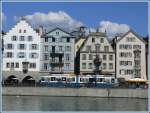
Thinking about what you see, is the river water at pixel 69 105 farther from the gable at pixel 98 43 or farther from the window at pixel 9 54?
the gable at pixel 98 43

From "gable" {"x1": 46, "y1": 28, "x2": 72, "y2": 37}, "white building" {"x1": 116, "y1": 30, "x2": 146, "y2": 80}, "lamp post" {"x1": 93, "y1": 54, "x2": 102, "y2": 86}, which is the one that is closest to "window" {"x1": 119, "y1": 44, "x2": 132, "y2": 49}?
"white building" {"x1": 116, "y1": 30, "x2": 146, "y2": 80}

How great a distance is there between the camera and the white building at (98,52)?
7344cm

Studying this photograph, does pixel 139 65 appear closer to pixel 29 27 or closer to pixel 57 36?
pixel 57 36

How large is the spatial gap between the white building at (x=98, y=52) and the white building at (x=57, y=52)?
6.67 ft

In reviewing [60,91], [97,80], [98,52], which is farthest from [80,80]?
[60,91]

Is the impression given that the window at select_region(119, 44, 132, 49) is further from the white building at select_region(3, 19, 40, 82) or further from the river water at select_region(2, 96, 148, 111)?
the river water at select_region(2, 96, 148, 111)

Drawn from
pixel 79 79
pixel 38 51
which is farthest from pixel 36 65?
pixel 79 79

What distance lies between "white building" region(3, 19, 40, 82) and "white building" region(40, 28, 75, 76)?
118 cm

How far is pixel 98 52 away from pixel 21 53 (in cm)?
1263

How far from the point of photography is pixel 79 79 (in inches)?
2630

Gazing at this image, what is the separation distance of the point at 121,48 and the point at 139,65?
4.08 metres

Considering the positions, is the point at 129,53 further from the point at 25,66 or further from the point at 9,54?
the point at 9,54

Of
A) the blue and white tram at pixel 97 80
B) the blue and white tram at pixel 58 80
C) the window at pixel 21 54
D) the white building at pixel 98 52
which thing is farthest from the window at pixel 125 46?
the window at pixel 21 54

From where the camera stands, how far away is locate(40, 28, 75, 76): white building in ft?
241
